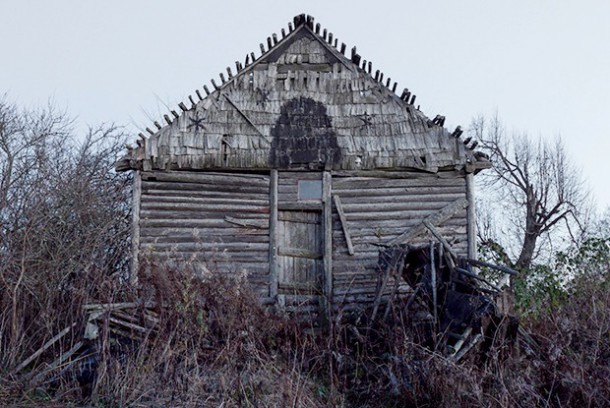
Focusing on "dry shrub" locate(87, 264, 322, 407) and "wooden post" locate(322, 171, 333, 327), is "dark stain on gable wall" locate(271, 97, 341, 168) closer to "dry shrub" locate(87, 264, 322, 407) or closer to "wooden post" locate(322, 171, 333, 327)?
"wooden post" locate(322, 171, 333, 327)

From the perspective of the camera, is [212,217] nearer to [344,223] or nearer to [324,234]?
[324,234]

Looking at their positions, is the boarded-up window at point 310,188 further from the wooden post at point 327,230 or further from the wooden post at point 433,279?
the wooden post at point 433,279

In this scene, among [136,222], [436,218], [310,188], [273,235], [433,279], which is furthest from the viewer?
[310,188]

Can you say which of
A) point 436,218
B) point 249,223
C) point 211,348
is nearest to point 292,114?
point 249,223

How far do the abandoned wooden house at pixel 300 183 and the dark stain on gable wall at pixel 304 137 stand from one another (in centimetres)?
2

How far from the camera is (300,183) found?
1330 centimetres

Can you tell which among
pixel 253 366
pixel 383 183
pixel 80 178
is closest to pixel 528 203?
pixel 383 183

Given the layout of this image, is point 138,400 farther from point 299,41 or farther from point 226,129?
point 299,41

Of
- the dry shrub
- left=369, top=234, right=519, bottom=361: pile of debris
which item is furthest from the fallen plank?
left=369, top=234, right=519, bottom=361: pile of debris

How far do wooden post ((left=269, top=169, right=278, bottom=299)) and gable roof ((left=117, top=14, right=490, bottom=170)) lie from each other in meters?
0.36

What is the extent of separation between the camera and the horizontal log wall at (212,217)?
12836 millimetres

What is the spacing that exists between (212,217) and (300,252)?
174 centimetres

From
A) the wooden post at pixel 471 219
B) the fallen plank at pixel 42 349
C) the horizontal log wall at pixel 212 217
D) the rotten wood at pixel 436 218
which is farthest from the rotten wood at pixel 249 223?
the fallen plank at pixel 42 349

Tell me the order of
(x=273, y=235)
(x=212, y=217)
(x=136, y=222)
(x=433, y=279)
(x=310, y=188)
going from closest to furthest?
(x=433, y=279) → (x=136, y=222) → (x=273, y=235) → (x=212, y=217) → (x=310, y=188)
